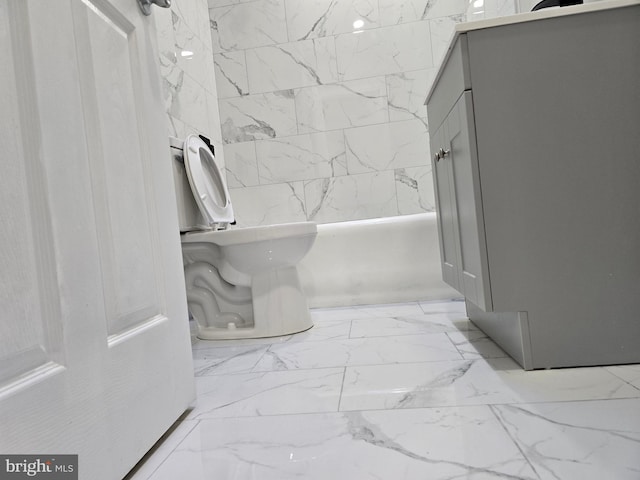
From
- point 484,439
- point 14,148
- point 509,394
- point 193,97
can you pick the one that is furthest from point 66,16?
point 193,97

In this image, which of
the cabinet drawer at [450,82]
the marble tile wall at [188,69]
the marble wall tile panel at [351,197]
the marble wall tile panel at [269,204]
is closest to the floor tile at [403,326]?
the cabinet drawer at [450,82]

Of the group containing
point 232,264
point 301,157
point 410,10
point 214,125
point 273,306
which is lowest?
point 273,306

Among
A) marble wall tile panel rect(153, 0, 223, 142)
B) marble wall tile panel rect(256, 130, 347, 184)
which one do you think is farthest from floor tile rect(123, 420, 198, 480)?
marble wall tile panel rect(256, 130, 347, 184)

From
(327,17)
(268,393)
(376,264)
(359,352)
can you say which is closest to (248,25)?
(327,17)

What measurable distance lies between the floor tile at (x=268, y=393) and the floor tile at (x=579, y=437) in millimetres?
403

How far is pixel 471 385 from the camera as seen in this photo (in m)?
1.09

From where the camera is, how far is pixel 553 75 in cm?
109

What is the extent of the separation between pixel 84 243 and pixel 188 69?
81.3 inches

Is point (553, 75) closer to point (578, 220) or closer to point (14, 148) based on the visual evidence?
point (578, 220)

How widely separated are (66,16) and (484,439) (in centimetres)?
102

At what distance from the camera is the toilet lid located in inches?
71.5

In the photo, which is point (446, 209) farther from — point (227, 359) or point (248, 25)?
point (248, 25)

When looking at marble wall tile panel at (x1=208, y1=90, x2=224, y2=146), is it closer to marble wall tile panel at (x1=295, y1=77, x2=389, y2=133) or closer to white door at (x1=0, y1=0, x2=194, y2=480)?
marble wall tile panel at (x1=295, y1=77, x2=389, y2=133)

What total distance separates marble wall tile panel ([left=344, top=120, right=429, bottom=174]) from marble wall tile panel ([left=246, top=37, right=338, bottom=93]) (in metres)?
0.41
